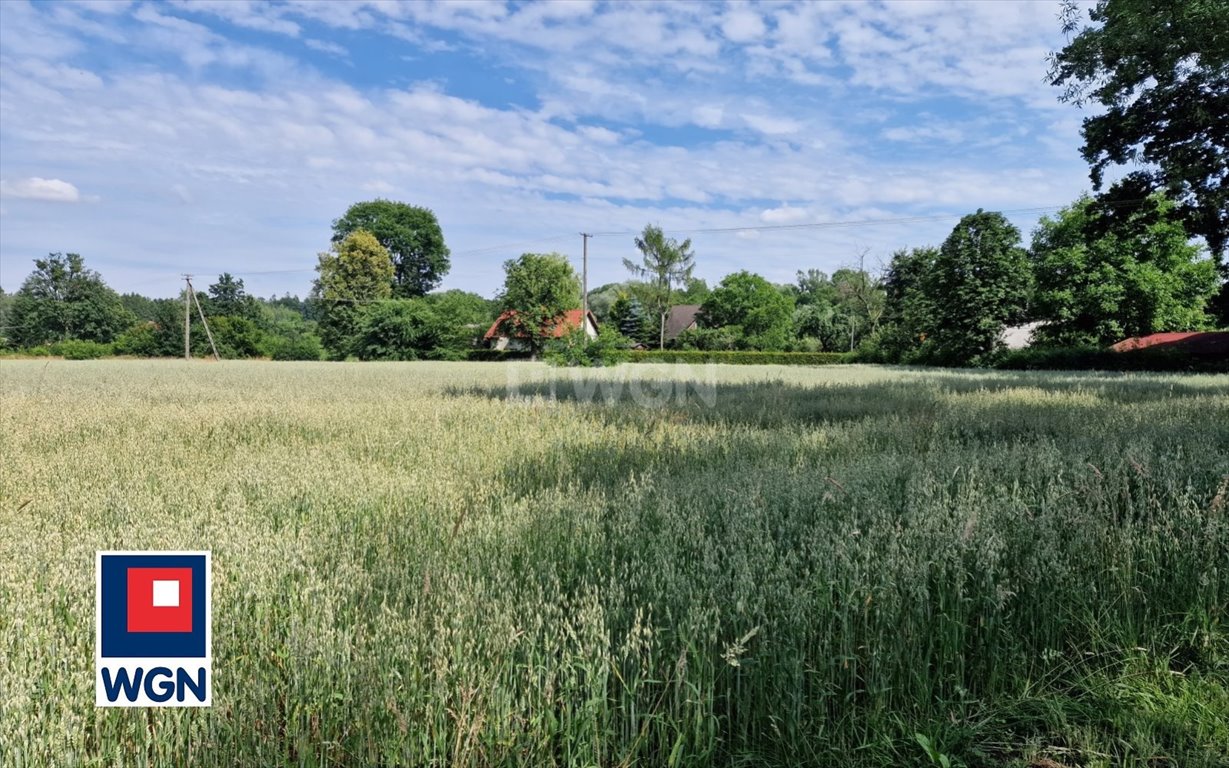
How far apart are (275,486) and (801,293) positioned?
114310mm

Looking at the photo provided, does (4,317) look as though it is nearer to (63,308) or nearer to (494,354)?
(63,308)

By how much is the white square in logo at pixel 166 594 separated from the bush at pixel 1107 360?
38943mm

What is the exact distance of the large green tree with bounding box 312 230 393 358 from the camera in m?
66.1

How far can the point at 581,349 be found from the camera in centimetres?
2233

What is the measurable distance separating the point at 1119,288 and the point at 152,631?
5563 cm

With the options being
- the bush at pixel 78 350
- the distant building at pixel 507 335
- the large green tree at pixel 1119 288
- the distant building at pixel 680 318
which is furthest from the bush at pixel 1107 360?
the bush at pixel 78 350

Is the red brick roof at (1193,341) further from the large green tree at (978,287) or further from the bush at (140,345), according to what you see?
the bush at (140,345)

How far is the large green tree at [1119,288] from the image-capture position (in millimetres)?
43375

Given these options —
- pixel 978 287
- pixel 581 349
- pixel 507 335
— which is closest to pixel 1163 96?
pixel 581 349

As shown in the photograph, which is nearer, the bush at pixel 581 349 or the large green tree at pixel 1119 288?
the bush at pixel 581 349

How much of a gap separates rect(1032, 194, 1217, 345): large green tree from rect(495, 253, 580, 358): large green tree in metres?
36.6

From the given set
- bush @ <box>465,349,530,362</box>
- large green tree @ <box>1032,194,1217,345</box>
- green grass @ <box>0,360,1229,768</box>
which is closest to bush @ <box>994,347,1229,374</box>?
large green tree @ <box>1032,194,1217,345</box>

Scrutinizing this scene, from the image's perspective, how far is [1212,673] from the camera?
102 inches

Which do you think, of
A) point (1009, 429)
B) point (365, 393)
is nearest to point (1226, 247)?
point (1009, 429)
